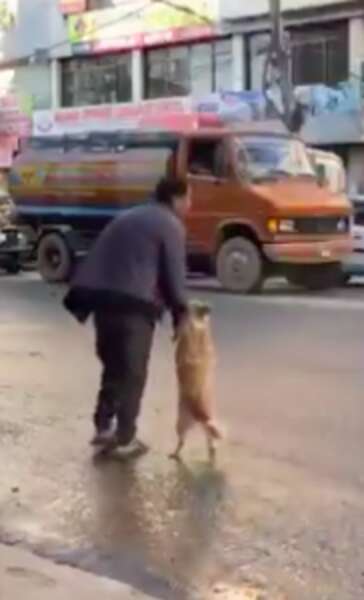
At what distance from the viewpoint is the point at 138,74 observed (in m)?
40.6

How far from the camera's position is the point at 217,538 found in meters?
6.38

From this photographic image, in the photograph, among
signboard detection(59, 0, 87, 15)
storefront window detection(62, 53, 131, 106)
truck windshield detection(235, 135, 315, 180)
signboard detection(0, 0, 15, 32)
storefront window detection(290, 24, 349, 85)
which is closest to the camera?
truck windshield detection(235, 135, 315, 180)

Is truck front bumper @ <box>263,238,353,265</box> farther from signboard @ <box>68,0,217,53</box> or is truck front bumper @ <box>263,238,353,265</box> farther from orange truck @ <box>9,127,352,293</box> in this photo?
signboard @ <box>68,0,217,53</box>

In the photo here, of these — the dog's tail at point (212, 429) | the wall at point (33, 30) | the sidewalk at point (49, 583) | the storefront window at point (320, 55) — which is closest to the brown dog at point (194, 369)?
the dog's tail at point (212, 429)

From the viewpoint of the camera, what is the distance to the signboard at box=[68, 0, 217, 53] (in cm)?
3794

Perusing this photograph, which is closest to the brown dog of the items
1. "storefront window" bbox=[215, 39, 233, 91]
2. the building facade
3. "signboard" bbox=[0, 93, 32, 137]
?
the building facade

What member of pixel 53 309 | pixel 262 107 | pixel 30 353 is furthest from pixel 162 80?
pixel 30 353

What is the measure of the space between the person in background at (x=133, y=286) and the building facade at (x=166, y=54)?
1047 inches

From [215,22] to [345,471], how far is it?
3122 cm

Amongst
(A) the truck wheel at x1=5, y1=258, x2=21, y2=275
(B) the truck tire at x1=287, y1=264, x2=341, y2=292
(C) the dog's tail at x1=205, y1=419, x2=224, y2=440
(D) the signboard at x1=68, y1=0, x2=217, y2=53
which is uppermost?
(D) the signboard at x1=68, y1=0, x2=217, y2=53

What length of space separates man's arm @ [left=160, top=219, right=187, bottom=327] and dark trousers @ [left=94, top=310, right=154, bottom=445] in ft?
0.61

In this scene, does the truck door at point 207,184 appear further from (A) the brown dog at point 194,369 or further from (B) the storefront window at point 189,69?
(B) the storefront window at point 189,69

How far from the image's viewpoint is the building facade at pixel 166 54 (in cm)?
3475

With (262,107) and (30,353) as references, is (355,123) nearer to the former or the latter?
(262,107)
